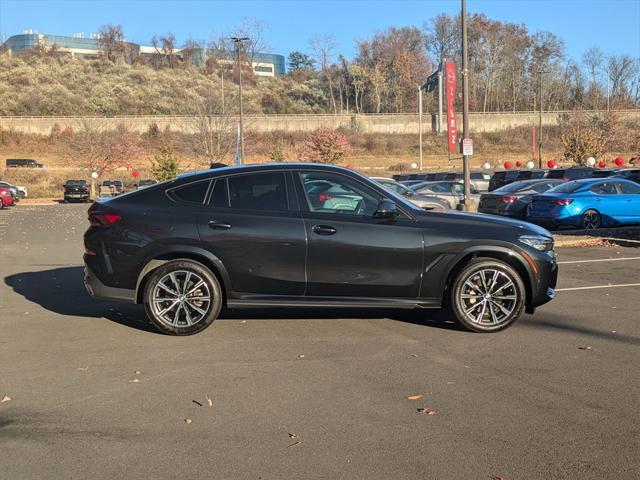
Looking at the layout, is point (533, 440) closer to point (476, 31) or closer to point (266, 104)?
point (266, 104)

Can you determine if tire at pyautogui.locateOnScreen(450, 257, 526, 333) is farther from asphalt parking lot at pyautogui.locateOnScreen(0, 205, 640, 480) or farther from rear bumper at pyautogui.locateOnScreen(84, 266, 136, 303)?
rear bumper at pyautogui.locateOnScreen(84, 266, 136, 303)

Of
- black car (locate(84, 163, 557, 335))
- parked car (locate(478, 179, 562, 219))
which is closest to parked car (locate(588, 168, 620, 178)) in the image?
parked car (locate(478, 179, 562, 219))

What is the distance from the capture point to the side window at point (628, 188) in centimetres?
1683

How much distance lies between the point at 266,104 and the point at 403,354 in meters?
97.9

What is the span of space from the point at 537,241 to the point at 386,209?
1.64 m

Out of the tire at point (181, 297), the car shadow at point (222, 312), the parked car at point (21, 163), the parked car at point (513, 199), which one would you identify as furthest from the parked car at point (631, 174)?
the parked car at point (21, 163)

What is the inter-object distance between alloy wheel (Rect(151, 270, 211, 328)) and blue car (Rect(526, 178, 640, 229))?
12.2 meters

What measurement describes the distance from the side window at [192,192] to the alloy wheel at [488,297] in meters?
2.84

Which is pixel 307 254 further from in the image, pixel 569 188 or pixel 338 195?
pixel 569 188

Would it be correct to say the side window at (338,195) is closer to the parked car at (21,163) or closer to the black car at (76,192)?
the black car at (76,192)

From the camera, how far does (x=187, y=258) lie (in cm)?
652

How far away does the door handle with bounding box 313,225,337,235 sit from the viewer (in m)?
6.42

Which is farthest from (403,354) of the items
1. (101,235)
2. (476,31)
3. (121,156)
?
(476,31)

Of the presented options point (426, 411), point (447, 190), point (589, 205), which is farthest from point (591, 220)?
point (426, 411)
